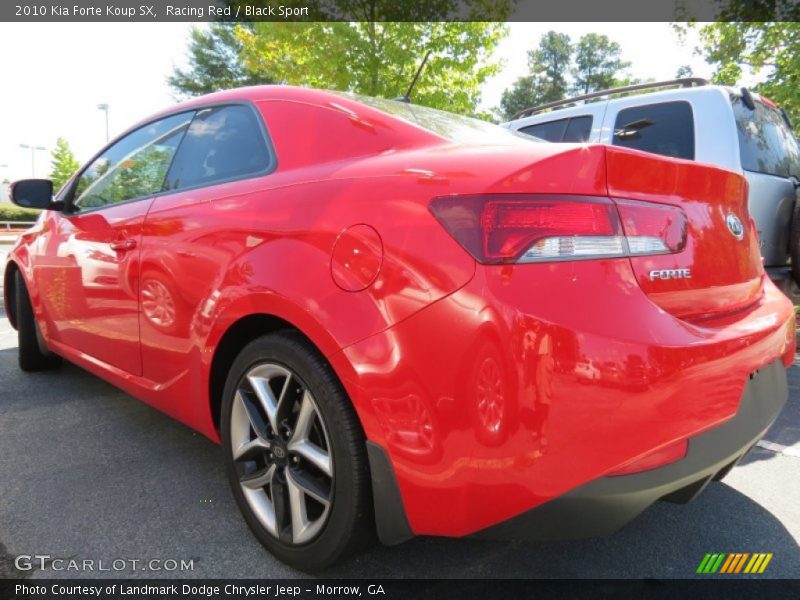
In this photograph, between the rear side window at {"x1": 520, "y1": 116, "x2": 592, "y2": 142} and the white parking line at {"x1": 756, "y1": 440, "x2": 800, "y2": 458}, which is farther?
the rear side window at {"x1": 520, "y1": 116, "x2": 592, "y2": 142}

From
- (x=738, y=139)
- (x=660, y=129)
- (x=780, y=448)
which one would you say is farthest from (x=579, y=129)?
(x=780, y=448)

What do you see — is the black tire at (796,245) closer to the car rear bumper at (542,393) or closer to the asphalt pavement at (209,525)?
the asphalt pavement at (209,525)

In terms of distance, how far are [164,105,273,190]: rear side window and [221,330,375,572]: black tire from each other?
0.73 metres

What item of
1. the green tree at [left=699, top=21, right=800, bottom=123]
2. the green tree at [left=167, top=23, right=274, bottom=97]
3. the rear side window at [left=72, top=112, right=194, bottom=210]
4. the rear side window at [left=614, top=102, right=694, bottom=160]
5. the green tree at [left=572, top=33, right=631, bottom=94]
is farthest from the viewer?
the green tree at [left=572, top=33, right=631, bottom=94]

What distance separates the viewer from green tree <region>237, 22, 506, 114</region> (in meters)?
10.0

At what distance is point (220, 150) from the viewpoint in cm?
239

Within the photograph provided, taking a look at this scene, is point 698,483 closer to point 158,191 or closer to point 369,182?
point 369,182

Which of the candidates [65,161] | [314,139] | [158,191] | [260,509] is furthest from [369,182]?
[65,161]

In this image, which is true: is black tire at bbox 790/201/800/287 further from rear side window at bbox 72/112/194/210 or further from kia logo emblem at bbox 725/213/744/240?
rear side window at bbox 72/112/194/210

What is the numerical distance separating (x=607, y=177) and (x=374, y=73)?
9.63m

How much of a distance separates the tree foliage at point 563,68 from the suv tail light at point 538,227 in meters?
50.8

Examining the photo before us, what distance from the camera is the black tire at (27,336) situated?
4035mm

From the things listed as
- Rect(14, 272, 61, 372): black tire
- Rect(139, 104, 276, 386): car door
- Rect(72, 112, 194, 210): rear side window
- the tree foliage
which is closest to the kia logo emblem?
Rect(139, 104, 276, 386): car door

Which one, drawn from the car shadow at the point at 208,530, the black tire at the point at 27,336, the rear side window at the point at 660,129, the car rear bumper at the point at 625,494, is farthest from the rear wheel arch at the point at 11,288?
the rear side window at the point at 660,129
